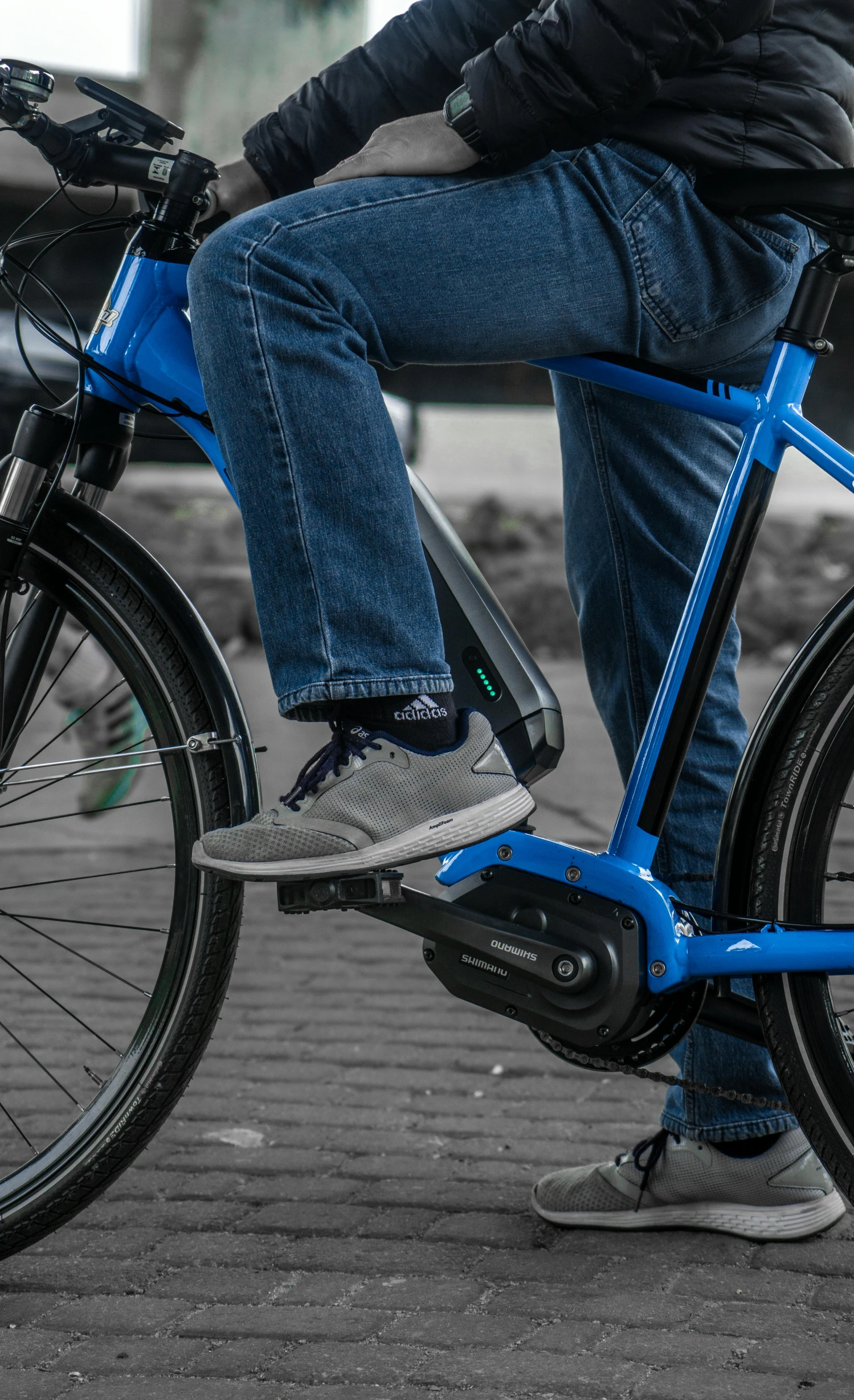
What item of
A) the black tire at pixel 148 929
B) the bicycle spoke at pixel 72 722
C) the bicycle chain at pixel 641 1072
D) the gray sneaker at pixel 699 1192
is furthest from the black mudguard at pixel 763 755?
the bicycle spoke at pixel 72 722

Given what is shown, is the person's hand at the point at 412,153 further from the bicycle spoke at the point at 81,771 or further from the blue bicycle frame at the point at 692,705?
the bicycle spoke at the point at 81,771

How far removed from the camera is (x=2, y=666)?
6.57ft

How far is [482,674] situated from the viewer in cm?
194

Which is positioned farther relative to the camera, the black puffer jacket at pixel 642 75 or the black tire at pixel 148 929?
the black tire at pixel 148 929

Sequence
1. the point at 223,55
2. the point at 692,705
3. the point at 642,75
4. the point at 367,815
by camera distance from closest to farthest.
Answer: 1. the point at 642,75
2. the point at 367,815
3. the point at 692,705
4. the point at 223,55

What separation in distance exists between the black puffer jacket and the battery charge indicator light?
652mm

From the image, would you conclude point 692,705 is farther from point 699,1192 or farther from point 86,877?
point 86,877

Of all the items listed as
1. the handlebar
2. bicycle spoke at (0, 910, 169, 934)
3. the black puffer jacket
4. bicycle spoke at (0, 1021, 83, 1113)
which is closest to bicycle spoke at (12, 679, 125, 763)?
bicycle spoke at (0, 910, 169, 934)

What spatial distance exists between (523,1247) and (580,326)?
51.3 inches

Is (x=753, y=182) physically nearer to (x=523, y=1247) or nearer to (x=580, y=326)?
(x=580, y=326)

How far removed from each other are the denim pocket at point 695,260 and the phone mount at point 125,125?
2.19 feet

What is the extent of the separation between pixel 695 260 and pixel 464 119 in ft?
1.12

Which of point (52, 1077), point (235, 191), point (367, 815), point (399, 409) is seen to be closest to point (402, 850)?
point (367, 815)

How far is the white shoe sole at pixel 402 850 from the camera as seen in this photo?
1.66 metres
